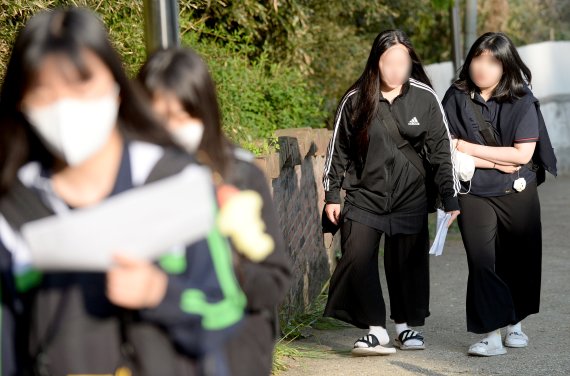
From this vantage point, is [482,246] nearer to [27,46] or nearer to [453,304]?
[453,304]

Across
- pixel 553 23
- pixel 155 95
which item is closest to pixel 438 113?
pixel 155 95

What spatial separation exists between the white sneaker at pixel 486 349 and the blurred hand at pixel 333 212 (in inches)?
43.1

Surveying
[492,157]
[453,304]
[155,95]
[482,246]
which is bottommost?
[453,304]

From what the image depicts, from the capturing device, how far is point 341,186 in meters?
6.81

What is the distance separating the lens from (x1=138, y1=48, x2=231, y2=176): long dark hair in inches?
113

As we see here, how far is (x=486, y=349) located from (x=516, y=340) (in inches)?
12.2

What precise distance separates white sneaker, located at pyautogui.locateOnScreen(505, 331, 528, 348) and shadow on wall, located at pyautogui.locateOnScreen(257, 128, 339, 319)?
1372mm

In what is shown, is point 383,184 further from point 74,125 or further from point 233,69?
point 74,125

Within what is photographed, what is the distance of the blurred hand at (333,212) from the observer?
22.4 ft

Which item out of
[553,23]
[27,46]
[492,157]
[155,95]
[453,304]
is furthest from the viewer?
[553,23]

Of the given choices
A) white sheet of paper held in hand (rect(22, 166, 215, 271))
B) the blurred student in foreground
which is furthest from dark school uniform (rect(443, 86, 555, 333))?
white sheet of paper held in hand (rect(22, 166, 215, 271))

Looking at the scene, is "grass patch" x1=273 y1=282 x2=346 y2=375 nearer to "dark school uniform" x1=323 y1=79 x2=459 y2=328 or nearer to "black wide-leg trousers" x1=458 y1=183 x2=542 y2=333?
"dark school uniform" x1=323 y1=79 x2=459 y2=328

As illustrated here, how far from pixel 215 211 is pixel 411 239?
4.36 meters

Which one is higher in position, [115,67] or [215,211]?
[115,67]
